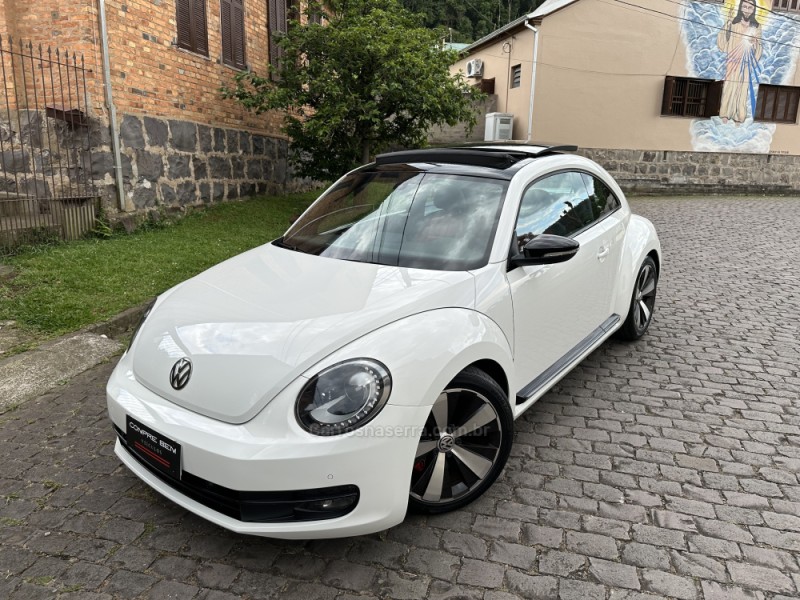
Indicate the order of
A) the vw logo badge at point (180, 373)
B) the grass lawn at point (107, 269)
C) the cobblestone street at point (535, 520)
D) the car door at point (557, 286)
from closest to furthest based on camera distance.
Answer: the cobblestone street at point (535, 520) < the vw logo badge at point (180, 373) < the car door at point (557, 286) < the grass lawn at point (107, 269)

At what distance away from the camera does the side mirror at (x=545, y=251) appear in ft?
10.1

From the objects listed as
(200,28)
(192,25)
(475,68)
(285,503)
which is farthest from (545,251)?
(475,68)

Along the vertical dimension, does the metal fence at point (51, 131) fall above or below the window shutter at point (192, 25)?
below

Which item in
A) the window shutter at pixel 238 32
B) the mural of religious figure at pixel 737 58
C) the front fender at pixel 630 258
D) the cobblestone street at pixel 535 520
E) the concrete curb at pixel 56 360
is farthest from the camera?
the mural of religious figure at pixel 737 58

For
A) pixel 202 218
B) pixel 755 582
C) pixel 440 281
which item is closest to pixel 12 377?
pixel 440 281

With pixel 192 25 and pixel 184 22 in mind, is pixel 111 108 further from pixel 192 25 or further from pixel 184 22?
pixel 192 25

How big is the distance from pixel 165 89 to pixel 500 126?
11.7 metres

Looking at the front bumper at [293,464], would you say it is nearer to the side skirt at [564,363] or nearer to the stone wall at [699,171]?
the side skirt at [564,363]

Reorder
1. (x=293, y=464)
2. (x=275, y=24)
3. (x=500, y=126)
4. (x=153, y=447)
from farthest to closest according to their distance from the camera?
1. (x=500, y=126)
2. (x=275, y=24)
3. (x=153, y=447)
4. (x=293, y=464)

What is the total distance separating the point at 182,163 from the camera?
9586 mm

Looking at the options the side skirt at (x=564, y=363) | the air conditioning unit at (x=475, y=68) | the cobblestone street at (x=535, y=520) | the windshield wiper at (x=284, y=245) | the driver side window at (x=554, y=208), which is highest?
the air conditioning unit at (x=475, y=68)

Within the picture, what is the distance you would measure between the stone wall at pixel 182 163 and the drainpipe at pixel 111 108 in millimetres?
75

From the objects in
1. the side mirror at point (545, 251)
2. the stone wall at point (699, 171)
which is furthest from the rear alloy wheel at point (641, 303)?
the stone wall at point (699, 171)

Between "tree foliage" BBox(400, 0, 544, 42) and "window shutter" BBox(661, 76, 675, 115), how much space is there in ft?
91.3
